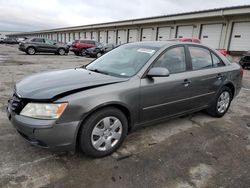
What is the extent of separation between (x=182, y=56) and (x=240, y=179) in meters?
2.01

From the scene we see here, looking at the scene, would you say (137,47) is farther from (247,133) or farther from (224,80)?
(247,133)

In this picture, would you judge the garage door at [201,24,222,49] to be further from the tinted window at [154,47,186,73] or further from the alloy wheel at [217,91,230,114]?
the tinted window at [154,47,186,73]

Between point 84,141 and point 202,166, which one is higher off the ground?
point 84,141

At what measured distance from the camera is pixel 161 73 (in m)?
2.97

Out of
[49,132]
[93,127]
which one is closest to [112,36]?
[93,127]

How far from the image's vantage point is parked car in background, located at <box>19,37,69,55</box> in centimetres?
1891

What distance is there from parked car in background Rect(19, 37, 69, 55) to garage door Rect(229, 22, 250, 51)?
50.1 ft

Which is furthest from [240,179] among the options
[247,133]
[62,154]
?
[62,154]

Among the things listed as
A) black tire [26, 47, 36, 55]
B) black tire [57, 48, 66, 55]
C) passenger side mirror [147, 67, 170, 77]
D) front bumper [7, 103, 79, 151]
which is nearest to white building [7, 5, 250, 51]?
black tire [57, 48, 66, 55]

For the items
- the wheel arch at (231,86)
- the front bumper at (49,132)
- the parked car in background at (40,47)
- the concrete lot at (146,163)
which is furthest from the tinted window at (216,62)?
the parked car in background at (40,47)

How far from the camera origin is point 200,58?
398 cm

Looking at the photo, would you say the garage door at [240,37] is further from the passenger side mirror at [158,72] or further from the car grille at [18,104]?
the car grille at [18,104]

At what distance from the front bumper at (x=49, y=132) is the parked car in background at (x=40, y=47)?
18385mm

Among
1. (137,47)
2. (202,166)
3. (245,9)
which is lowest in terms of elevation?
(202,166)
